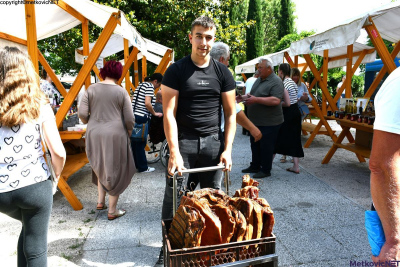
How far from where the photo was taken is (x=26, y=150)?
208 centimetres

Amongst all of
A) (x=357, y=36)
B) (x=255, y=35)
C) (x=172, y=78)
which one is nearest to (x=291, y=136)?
(x=357, y=36)

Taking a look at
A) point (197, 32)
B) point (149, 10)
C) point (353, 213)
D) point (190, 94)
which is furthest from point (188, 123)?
point (149, 10)

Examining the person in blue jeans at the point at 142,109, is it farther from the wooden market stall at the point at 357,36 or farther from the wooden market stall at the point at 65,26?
the wooden market stall at the point at 357,36

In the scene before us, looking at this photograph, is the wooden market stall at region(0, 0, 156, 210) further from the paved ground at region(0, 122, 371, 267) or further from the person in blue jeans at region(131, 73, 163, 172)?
the person in blue jeans at region(131, 73, 163, 172)

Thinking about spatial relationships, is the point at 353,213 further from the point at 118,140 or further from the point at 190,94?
the point at 118,140

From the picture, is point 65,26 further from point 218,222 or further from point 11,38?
point 218,222

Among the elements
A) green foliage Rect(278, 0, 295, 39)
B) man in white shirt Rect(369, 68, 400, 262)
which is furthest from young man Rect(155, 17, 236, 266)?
green foliage Rect(278, 0, 295, 39)

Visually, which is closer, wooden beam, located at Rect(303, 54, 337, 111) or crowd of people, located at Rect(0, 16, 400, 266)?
crowd of people, located at Rect(0, 16, 400, 266)

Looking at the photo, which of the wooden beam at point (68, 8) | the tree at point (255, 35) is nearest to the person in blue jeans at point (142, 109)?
the wooden beam at point (68, 8)

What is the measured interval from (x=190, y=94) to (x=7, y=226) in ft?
9.91

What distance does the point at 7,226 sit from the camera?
151 inches

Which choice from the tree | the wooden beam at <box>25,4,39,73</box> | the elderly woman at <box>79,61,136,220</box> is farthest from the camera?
the tree

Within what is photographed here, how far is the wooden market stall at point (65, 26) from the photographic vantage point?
3.84 metres

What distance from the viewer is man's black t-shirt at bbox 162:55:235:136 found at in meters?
2.53
